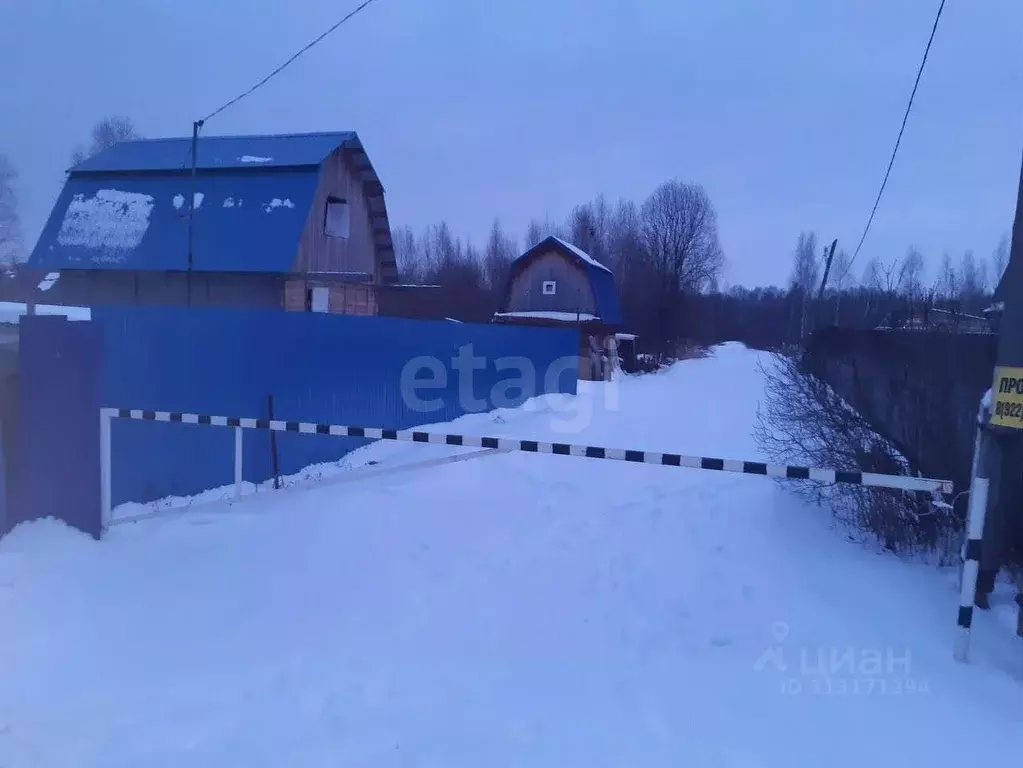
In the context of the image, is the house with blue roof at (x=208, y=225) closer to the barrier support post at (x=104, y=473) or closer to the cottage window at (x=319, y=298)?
the cottage window at (x=319, y=298)

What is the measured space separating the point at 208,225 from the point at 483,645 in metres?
15.5

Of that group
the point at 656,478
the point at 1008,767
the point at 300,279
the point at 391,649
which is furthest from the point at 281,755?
the point at 300,279

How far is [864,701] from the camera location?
3449 millimetres

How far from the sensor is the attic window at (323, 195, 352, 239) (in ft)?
61.9

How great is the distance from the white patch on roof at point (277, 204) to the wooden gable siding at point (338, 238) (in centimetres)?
54

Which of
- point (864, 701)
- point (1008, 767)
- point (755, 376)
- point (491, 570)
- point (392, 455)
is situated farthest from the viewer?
point (755, 376)

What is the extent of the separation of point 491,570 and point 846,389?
183 inches

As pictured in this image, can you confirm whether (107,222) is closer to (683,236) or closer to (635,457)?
(635,457)

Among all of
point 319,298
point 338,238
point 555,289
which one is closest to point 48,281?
point 319,298

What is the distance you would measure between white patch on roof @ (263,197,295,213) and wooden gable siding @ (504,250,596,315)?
18617mm

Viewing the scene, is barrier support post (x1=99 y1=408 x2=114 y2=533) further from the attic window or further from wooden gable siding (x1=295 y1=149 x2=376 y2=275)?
the attic window

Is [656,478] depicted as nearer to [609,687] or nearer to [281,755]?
[609,687]

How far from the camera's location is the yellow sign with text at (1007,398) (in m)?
3.68

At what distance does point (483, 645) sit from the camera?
12.9ft
